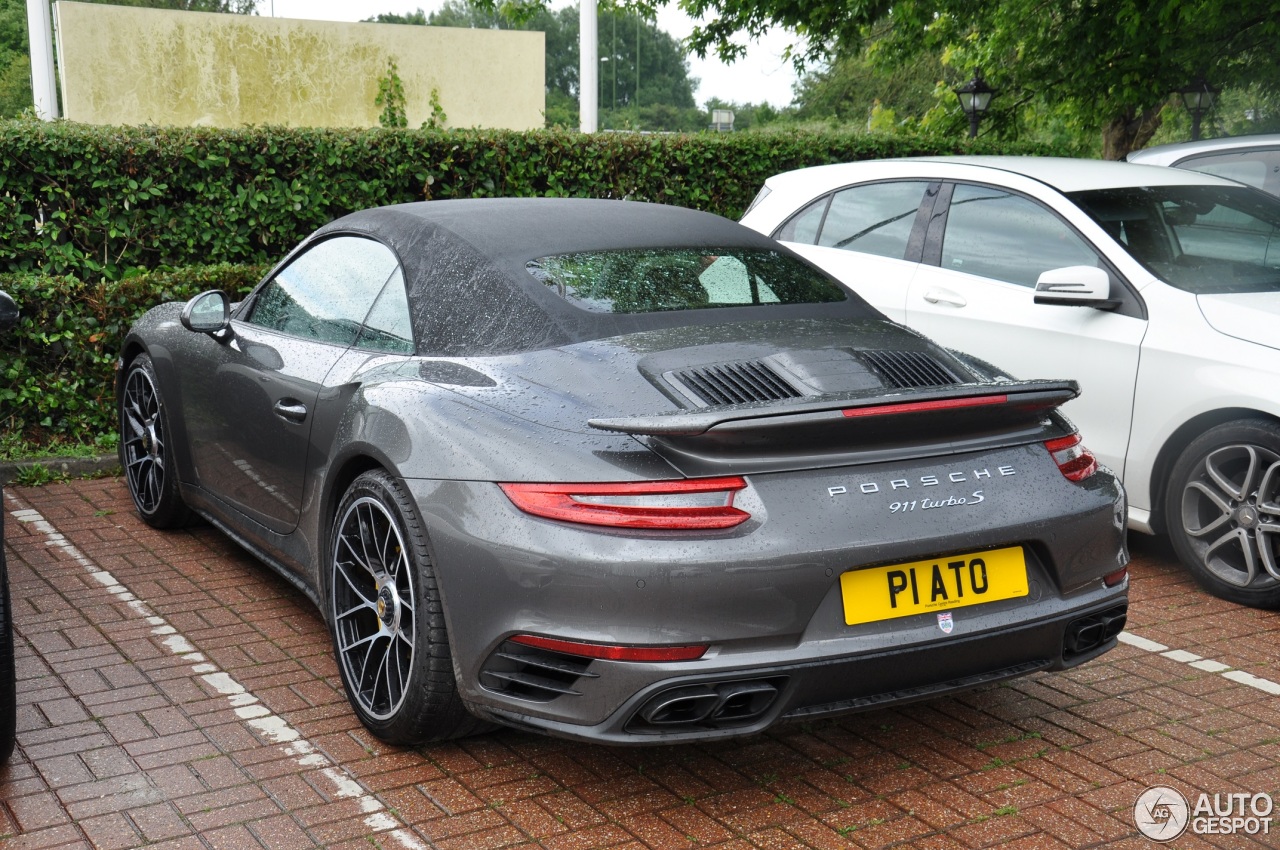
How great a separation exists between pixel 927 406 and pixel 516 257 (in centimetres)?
138

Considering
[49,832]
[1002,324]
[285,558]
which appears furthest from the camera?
[1002,324]

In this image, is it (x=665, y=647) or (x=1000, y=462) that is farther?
(x=1000, y=462)

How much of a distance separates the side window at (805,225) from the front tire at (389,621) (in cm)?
379

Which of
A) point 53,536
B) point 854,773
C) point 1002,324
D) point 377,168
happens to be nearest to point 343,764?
point 854,773

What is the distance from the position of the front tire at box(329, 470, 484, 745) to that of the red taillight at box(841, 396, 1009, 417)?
1.15 metres

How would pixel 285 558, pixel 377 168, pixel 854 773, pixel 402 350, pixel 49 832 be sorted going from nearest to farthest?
pixel 49 832, pixel 854 773, pixel 402 350, pixel 285 558, pixel 377 168

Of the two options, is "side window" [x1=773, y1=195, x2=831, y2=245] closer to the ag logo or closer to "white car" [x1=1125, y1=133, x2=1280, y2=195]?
"white car" [x1=1125, y1=133, x2=1280, y2=195]

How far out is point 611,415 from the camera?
311 cm

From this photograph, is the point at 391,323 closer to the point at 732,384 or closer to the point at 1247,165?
the point at 732,384

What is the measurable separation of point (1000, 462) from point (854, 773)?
36.8 inches

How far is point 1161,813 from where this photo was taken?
3.21 m

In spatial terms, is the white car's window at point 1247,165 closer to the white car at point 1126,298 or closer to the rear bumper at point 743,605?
the white car at point 1126,298

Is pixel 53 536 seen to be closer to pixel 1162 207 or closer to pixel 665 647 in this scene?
pixel 665 647

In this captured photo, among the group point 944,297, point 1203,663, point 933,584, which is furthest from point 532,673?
point 944,297
